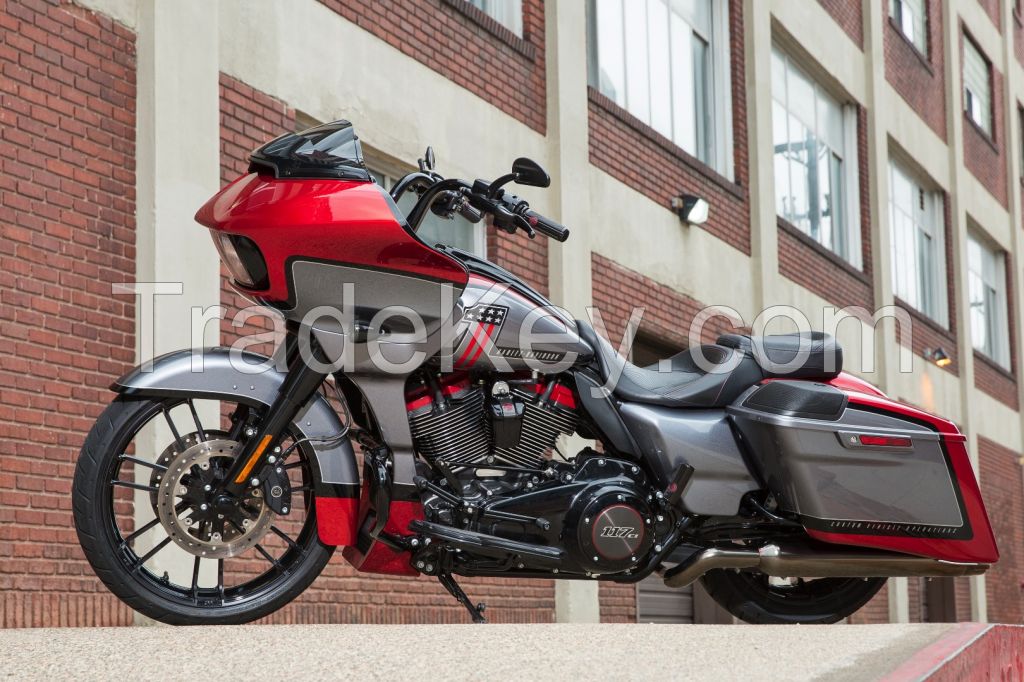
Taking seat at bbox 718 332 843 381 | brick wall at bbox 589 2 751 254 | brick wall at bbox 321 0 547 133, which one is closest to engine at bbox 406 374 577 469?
seat at bbox 718 332 843 381

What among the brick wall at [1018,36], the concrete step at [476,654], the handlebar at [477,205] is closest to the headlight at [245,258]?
the handlebar at [477,205]

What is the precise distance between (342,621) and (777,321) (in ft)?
24.5

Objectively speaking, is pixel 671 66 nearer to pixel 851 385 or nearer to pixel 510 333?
pixel 851 385

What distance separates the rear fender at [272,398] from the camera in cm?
446

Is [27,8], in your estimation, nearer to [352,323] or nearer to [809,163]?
[352,323]

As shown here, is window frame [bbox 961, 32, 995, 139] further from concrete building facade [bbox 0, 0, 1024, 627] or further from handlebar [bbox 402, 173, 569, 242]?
handlebar [bbox 402, 173, 569, 242]

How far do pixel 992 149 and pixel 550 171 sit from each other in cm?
1467

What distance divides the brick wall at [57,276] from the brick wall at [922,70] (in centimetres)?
1343

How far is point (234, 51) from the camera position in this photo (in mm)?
7594

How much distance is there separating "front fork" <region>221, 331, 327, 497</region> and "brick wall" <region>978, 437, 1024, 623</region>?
16.9m

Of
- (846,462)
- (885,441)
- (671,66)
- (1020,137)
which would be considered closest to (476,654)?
(846,462)

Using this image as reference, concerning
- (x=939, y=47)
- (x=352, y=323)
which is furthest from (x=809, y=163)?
(x=352, y=323)

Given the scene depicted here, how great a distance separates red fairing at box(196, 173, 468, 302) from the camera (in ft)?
14.5

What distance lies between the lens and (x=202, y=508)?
4395mm
